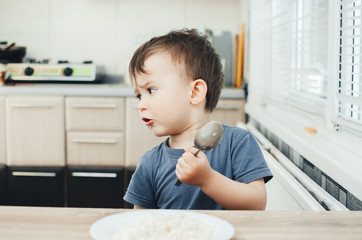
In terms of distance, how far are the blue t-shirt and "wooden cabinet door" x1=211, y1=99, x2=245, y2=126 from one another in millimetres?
1756

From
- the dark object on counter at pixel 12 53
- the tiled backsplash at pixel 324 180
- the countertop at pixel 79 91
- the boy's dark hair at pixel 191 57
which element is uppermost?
the dark object on counter at pixel 12 53

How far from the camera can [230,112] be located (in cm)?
288

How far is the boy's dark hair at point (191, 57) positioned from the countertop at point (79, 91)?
1706 millimetres

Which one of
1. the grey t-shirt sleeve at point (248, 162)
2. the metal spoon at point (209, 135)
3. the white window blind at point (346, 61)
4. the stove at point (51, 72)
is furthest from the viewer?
the stove at point (51, 72)

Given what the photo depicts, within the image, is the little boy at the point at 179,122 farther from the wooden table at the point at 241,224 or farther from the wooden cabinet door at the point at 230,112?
the wooden cabinet door at the point at 230,112

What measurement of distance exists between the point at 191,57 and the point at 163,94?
4.8 inches

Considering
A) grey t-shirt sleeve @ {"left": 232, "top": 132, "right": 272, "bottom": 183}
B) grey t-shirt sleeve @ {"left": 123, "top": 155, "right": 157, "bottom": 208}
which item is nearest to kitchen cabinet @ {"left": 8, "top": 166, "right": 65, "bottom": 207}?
grey t-shirt sleeve @ {"left": 123, "top": 155, "right": 157, "bottom": 208}

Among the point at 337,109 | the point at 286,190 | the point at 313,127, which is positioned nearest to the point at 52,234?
the point at 286,190

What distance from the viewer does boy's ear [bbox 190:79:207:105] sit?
3.59ft

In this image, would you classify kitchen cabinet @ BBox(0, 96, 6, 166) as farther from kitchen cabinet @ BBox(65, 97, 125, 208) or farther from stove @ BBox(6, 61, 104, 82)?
kitchen cabinet @ BBox(65, 97, 125, 208)

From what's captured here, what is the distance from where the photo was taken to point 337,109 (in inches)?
58.9

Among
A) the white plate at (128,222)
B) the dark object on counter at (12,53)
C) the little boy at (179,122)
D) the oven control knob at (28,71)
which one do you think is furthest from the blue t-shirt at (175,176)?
the dark object on counter at (12,53)

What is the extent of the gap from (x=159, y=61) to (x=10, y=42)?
284 cm

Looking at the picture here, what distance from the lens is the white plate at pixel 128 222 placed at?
0.57 meters
